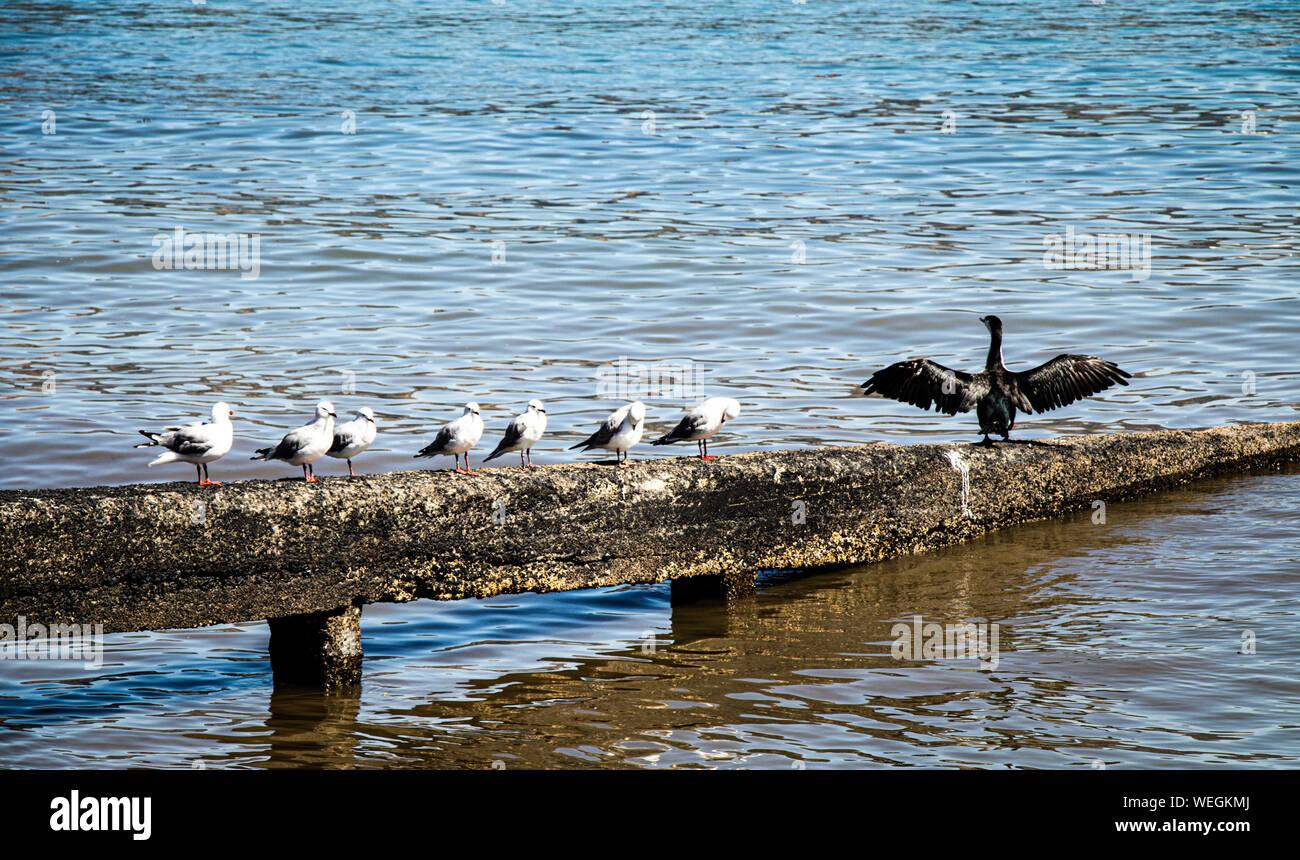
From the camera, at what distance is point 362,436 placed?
739 cm

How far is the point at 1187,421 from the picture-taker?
39.6 feet

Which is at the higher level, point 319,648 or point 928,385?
point 928,385

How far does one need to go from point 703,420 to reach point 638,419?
1.69 feet

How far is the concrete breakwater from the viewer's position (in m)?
6.04

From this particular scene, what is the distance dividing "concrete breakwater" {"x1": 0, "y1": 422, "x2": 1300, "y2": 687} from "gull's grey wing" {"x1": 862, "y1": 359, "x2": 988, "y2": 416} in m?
0.32

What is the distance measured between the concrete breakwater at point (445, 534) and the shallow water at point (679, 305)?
0.40m

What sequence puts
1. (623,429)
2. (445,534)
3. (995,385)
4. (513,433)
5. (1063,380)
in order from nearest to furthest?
(445,534), (623,429), (513,433), (995,385), (1063,380)

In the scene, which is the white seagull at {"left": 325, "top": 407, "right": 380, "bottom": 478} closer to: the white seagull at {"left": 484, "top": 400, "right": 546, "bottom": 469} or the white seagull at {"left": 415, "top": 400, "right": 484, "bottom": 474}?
the white seagull at {"left": 415, "top": 400, "right": 484, "bottom": 474}

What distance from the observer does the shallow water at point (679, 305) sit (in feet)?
22.0

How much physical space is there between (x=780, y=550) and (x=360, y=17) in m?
42.6

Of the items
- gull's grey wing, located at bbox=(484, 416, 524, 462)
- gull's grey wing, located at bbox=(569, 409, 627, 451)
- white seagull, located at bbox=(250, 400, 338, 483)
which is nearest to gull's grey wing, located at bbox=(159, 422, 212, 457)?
white seagull, located at bbox=(250, 400, 338, 483)

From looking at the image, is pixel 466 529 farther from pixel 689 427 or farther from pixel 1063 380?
pixel 1063 380

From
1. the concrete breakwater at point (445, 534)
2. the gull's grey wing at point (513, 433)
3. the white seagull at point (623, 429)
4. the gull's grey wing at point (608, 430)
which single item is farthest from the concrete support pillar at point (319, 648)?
the white seagull at point (623, 429)

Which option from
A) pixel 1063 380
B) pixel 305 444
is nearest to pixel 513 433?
pixel 305 444
